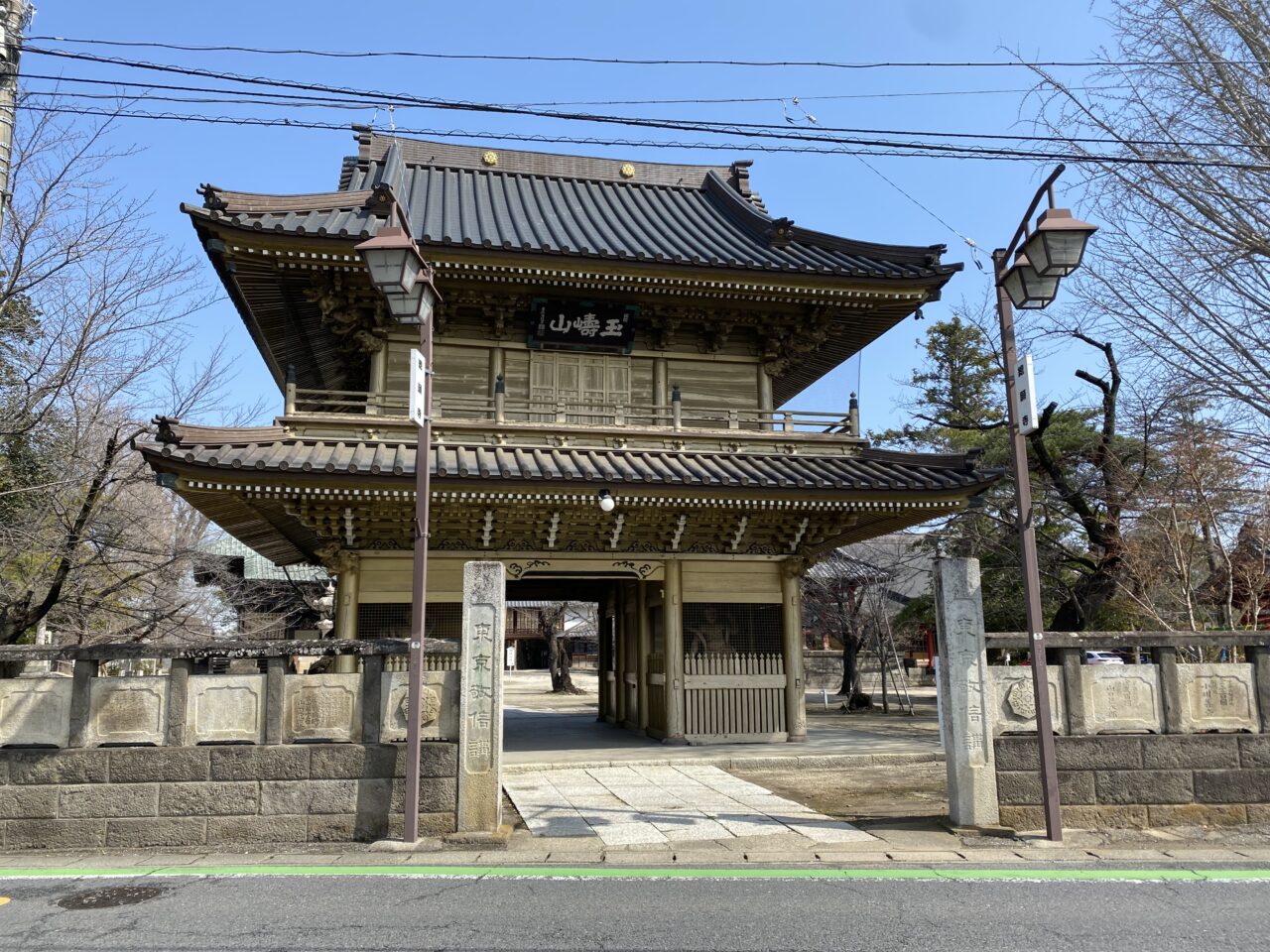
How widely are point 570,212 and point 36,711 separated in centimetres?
1227

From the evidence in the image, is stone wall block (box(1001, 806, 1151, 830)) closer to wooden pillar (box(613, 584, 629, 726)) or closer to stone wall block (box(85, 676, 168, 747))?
stone wall block (box(85, 676, 168, 747))

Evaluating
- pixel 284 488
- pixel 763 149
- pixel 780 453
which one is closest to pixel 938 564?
pixel 763 149

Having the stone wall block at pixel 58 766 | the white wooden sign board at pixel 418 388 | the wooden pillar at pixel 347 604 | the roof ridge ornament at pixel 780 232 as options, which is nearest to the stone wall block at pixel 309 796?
the stone wall block at pixel 58 766

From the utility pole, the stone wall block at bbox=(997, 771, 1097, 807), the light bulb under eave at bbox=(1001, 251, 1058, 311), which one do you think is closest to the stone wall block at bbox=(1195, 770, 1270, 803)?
the stone wall block at bbox=(997, 771, 1097, 807)

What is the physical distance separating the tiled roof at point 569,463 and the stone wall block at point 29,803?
414cm

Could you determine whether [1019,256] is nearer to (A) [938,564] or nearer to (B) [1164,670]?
(A) [938,564]

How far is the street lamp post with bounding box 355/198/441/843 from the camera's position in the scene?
23.4ft

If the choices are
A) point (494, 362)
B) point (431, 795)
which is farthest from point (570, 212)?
point (431, 795)

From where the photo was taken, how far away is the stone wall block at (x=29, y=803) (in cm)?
704

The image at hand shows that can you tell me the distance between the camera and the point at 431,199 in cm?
1597

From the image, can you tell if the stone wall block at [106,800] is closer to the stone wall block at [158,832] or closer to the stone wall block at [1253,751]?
the stone wall block at [158,832]

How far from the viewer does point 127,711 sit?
23.9 feet

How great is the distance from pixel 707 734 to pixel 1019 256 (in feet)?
28.7

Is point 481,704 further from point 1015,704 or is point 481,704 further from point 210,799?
point 1015,704
